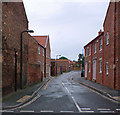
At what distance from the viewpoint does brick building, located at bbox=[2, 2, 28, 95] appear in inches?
432

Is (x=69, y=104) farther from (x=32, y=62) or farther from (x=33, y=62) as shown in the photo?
(x=33, y=62)

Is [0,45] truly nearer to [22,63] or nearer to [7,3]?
[7,3]

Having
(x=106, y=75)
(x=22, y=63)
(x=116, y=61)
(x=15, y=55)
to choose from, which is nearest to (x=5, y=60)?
(x=15, y=55)

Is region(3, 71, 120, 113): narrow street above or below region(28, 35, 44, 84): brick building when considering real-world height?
below

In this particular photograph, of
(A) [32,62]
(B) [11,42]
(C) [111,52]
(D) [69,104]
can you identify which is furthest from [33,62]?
(D) [69,104]

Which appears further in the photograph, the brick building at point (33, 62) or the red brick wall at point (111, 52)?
the brick building at point (33, 62)

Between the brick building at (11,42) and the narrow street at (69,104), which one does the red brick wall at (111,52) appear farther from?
the brick building at (11,42)

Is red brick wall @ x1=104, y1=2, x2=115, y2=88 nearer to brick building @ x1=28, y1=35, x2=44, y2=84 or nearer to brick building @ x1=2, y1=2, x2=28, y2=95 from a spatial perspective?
brick building @ x1=28, y1=35, x2=44, y2=84

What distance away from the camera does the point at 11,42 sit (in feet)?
40.8

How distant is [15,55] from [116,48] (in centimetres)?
998

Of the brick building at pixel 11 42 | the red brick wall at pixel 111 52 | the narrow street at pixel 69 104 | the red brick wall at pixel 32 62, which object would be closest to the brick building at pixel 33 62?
the red brick wall at pixel 32 62

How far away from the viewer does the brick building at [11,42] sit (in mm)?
10961

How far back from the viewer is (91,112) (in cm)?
752

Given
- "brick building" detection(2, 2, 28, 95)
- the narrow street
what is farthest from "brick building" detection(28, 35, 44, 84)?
the narrow street
